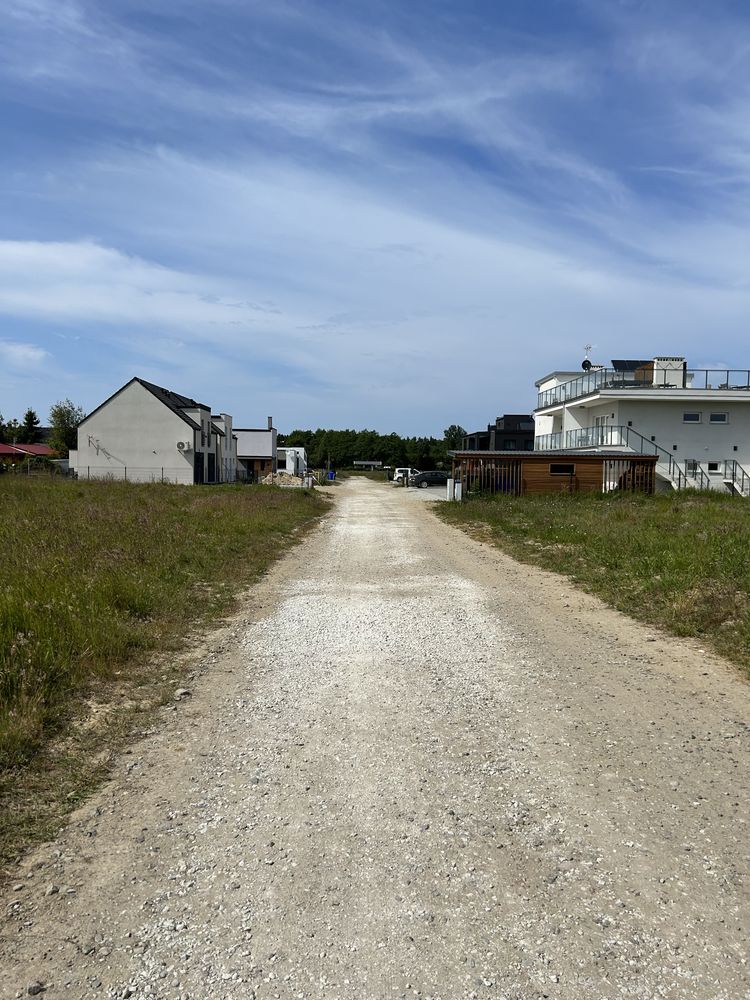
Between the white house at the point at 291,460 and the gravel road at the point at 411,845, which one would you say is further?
the white house at the point at 291,460

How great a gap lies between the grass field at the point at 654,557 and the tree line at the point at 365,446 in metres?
106

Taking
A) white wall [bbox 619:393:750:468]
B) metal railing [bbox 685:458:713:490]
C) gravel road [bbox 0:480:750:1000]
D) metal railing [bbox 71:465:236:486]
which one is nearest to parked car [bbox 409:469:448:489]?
metal railing [bbox 71:465:236:486]

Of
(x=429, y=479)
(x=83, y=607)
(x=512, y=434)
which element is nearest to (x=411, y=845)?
(x=83, y=607)

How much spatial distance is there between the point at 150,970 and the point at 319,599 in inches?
323

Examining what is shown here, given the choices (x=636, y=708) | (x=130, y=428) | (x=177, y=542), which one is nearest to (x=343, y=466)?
(x=130, y=428)

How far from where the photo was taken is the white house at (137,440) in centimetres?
5259

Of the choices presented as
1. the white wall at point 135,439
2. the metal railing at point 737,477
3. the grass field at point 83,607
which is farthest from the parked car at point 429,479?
the grass field at point 83,607

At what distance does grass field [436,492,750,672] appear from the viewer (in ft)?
29.9

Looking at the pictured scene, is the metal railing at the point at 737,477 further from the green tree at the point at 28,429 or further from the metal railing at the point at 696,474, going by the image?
the green tree at the point at 28,429

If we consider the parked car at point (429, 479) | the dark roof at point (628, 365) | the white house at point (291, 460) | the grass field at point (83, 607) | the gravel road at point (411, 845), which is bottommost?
the gravel road at point (411, 845)

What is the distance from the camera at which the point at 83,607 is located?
816 cm

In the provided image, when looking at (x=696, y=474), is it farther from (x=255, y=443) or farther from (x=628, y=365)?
(x=255, y=443)

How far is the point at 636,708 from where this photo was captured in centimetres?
606

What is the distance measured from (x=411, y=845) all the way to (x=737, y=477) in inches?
1660
